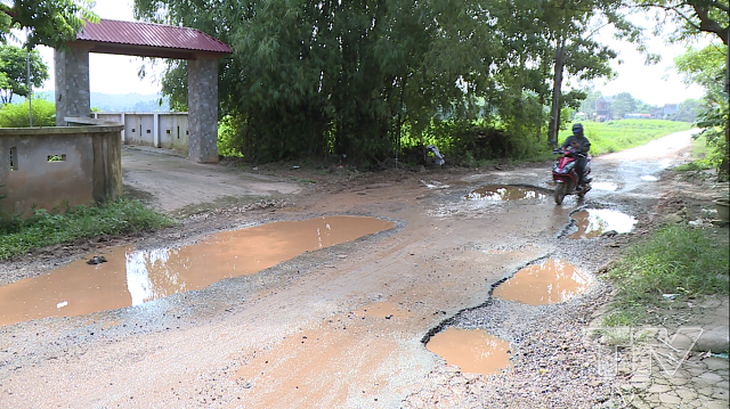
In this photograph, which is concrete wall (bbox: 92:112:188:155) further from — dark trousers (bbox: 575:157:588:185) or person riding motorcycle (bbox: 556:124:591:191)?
dark trousers (bbox: 575:157:588:185)

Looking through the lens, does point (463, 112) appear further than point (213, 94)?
Yes

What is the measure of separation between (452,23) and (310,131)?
16.9 ft

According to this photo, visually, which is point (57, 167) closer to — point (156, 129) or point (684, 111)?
point (684, 111)

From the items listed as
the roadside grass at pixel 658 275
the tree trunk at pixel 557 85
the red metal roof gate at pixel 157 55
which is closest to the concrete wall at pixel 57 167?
the red metal roof gate at pixel 157 55

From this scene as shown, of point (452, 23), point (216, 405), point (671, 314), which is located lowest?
point (216, 405)

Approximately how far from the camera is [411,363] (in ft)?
13.2

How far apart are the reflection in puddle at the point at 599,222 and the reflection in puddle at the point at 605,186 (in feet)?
9.15

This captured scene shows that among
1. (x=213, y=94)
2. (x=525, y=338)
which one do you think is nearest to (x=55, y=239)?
(x=525, y=338)

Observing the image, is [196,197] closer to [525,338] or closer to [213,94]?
[213,94]

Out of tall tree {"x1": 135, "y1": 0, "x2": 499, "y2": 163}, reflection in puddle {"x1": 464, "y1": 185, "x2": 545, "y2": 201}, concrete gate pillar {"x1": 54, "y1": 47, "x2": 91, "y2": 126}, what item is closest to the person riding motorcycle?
reflection in puddle {"x1": 464, "y1": 185, "x2": 545, "y2": 201}

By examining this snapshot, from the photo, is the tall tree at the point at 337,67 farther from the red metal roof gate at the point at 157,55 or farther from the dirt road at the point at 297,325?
the dirt road at the point at 297,325

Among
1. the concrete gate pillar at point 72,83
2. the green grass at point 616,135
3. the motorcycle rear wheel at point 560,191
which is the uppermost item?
the concrete gate pillar at point 72,83

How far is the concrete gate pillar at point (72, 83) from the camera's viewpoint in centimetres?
1313

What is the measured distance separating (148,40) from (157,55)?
1.22 meters
